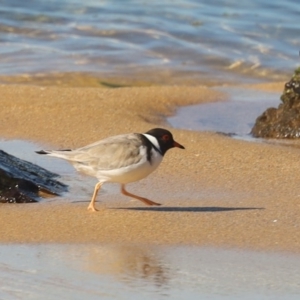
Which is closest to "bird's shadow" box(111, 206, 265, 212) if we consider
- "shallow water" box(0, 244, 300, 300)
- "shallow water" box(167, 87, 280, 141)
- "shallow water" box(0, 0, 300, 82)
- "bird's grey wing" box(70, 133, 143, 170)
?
"bird's grey wing" box(70, 133, 143, 170)

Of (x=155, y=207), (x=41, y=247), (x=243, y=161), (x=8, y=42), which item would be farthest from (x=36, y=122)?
(x=8, y=42)

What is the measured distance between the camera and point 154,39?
17.2m

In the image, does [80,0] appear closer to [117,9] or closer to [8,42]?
[117,9]

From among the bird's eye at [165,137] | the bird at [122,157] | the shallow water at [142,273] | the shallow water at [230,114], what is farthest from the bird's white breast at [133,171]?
the shallow water at [230,114]

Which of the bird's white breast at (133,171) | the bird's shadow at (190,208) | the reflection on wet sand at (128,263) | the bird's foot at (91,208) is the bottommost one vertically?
the reflection on wet sand at (128,263)

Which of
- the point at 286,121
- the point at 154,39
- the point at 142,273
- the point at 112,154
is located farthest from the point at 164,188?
the point at 154,39

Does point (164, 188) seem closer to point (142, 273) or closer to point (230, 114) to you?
point (142, 273)

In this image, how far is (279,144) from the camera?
926cm

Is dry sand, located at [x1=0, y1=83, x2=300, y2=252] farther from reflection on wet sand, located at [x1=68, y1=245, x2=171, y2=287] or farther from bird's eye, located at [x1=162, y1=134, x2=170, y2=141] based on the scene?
bird's eye, located at [x1=162, y1=134, x2=170, y2=141]

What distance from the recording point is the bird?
6363mm

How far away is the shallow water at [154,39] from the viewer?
1567 cm

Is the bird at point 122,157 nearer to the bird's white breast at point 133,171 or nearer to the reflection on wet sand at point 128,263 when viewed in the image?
the bird's white breast at point 133,171

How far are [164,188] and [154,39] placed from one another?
33.8 ft

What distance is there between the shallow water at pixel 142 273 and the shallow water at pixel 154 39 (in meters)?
9.62
